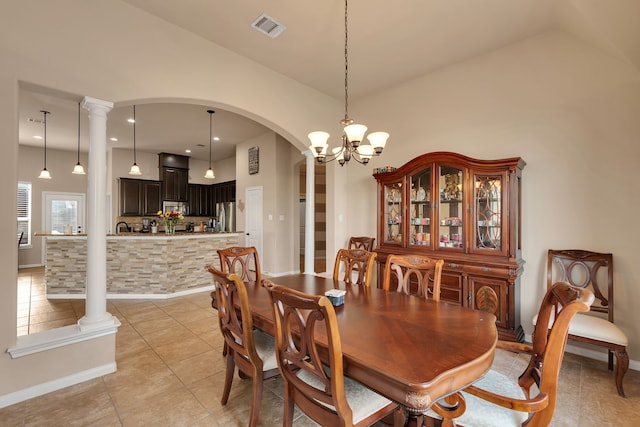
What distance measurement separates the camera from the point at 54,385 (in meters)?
2.36

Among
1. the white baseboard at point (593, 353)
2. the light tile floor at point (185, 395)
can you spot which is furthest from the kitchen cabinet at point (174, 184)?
the white baseboard at point (593, 353)

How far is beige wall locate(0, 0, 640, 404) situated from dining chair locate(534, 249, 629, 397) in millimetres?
123

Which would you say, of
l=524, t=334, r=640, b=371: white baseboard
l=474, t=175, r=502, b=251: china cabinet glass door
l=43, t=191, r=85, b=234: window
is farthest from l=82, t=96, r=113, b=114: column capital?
l=43, t=191, r=85, b=234: window

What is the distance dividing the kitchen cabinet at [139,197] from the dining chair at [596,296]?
8.88m

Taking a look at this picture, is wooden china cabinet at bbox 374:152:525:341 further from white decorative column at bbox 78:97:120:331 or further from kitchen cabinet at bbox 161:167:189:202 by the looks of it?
kitchen cabinet at bbox 161:167:189:202

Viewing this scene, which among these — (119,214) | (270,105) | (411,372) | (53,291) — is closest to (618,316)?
(411,372)

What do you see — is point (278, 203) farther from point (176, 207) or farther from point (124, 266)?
point (176, 207)

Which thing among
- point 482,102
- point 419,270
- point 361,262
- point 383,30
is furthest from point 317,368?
point 482,102

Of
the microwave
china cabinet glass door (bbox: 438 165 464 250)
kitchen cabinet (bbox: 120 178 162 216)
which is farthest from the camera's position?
the microwave

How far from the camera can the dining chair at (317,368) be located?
1268mm

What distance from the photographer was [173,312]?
4.22m

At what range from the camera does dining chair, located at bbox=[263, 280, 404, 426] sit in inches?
49.9

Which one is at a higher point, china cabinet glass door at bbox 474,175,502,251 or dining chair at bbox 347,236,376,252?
china cabinet glass door at bbox 474,175,502,251

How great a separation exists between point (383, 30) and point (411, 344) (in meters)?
Answer: 3.08
